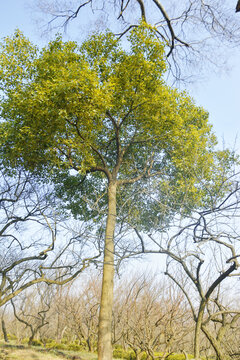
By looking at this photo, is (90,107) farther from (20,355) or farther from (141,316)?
(20,355)

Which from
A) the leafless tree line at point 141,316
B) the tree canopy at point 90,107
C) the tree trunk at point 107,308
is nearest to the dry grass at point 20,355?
the leafless tree line at point 141,316

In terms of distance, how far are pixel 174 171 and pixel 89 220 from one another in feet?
8.45

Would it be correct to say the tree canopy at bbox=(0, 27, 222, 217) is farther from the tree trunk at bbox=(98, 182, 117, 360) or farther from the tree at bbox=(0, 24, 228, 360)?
the tree trunk at bbox=(98, 182, 117, 360)

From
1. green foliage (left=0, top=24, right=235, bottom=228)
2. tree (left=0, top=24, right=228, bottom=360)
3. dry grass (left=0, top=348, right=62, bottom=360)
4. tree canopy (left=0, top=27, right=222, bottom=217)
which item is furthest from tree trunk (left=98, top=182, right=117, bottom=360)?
dry grass (left=0, top=348, right=62, bottom=360)

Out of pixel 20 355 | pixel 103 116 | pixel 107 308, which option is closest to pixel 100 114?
pixel 103 116

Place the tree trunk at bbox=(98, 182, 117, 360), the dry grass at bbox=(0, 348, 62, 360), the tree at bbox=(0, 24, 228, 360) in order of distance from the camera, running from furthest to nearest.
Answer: the dry grass at bbox=(0, 348, 62, 360) < the tree at bbox=(0, 24, 228, 360) < the tree trunk at bbox=(98, 182, 117, 360)

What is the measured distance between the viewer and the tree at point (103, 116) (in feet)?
21.3

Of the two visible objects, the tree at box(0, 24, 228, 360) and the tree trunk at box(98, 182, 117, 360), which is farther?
the tree at box(0, 24, 228, 360)

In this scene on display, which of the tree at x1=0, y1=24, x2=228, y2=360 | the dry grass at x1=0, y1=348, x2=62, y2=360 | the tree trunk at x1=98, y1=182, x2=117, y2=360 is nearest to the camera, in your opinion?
the tree trunk at x1=98, y1=182, x2=117, y2=360

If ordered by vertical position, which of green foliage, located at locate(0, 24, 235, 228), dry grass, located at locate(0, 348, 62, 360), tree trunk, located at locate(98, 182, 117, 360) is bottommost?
dry grass, located at locate(0, 348, 62, 360)

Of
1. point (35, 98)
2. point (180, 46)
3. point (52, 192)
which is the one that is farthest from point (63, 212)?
point (180, 46)

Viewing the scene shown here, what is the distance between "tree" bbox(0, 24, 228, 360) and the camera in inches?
255

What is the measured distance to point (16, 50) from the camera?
7586 millimetres

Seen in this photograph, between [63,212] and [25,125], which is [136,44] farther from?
[63,212]
